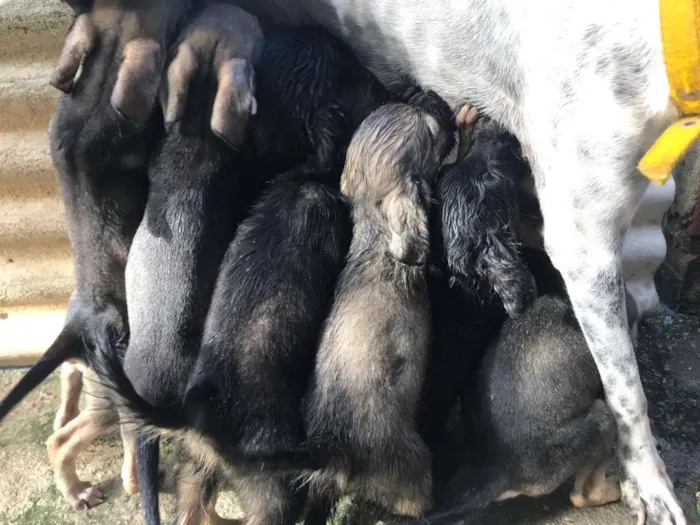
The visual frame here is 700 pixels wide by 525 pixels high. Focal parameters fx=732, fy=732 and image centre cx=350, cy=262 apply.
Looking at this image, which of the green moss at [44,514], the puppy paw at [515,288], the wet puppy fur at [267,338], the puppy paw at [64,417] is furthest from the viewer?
the puppy paw at [64,417]

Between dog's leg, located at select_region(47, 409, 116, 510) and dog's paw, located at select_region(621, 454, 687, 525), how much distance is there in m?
1.59

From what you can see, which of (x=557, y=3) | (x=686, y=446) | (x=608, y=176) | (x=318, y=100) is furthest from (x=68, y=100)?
(x=686, y=446)

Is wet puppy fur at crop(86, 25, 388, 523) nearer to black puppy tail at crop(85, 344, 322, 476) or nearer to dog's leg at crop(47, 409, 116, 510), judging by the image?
black puppy tail at crop(85, 344, 322, 476)

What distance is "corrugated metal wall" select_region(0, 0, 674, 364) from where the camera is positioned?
2.55 meters

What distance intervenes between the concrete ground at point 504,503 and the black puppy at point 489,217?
695mm

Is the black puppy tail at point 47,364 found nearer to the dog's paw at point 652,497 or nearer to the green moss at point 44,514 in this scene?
the green moss at point 44,514

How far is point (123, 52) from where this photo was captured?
209 centimetres

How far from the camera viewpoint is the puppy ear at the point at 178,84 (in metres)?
2.06

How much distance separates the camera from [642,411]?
2.07 meters

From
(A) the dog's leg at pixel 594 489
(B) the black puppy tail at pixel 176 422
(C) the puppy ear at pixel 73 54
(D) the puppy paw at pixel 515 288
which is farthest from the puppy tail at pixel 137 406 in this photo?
(A) the dog's leg at pixel 594 489

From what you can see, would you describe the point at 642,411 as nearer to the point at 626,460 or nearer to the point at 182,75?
the point at 626,460

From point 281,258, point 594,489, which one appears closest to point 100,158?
point 281,258

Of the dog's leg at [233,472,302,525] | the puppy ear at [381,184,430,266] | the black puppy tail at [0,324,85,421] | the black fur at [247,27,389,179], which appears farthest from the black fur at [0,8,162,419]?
the puppy ear at [381,184,430,266]

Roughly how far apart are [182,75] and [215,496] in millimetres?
1220
